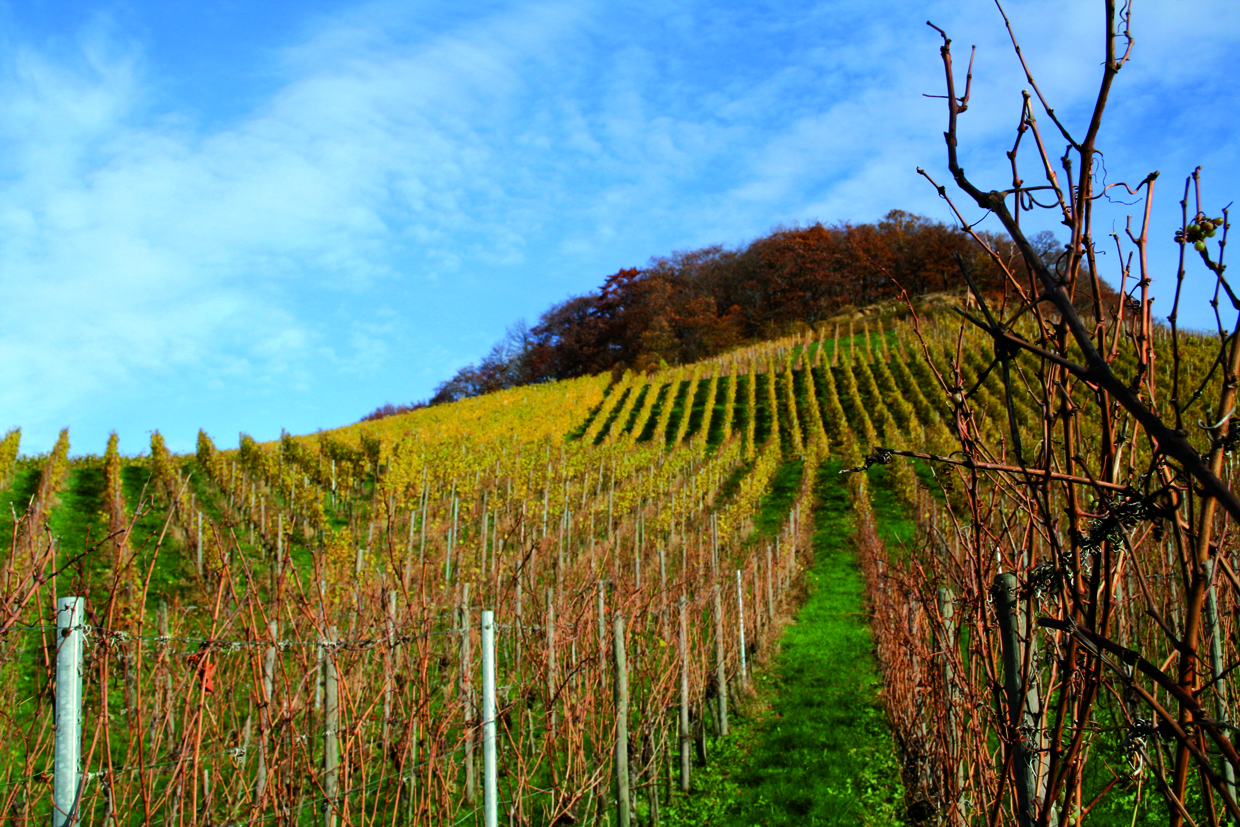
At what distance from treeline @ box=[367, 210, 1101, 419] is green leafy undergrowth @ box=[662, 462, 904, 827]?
3503 centimetres

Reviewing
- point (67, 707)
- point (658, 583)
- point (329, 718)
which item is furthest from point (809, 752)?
point (67, 707)

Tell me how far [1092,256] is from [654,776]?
5.56m

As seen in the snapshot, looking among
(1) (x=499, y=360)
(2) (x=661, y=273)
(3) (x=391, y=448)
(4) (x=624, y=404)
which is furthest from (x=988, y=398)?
(1) (x=499, y=360)

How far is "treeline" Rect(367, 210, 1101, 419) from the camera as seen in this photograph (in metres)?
49.2

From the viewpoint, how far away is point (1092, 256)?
102cm

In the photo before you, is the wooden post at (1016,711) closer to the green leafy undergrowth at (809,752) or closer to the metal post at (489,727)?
the metal post at (489,727)

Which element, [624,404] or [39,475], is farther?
[624,404]

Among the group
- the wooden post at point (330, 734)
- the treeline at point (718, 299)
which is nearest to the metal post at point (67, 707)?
the wooden post at point (330, 734)

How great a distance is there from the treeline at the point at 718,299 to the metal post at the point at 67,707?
42413mm

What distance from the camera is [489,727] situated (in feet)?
12.6

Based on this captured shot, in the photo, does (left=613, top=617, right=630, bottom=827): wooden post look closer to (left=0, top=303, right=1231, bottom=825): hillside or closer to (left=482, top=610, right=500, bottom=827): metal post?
(left=0, top=303, right=1231, bottom=825): hillside

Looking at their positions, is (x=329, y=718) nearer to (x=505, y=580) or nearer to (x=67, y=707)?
(x=67, y=707)

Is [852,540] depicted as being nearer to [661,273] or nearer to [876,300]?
[876,300]

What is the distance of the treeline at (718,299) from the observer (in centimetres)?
4919
